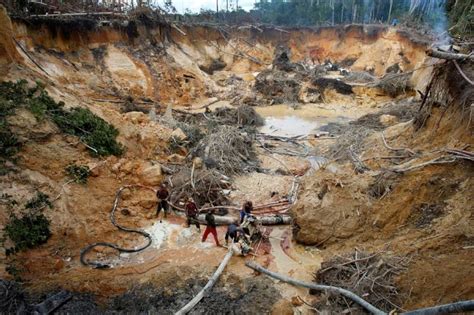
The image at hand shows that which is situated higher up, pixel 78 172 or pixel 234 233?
pixel 78 172

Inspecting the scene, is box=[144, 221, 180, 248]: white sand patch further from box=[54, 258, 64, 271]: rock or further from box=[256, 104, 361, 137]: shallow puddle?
box=[256, 104, 361, 137]: shallow puddle

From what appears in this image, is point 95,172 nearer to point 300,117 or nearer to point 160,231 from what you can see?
point 160,231

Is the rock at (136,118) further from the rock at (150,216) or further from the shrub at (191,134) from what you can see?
the rock at (150,216)

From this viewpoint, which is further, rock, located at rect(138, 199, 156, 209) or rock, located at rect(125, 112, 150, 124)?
rock, located at rect(125, 112, 150, 124)

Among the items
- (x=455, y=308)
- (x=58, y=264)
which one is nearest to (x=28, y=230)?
(x=58, y=264)

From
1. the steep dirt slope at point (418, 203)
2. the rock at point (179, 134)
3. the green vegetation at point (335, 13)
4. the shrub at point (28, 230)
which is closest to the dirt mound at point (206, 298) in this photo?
the steep dirt slope at point (418, 203)

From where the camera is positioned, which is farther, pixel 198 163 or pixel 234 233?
pixel 198 163

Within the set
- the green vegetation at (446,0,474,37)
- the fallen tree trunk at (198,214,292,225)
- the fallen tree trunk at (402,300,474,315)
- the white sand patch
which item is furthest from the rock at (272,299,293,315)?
the green vegetation at (446,0,474,37)
